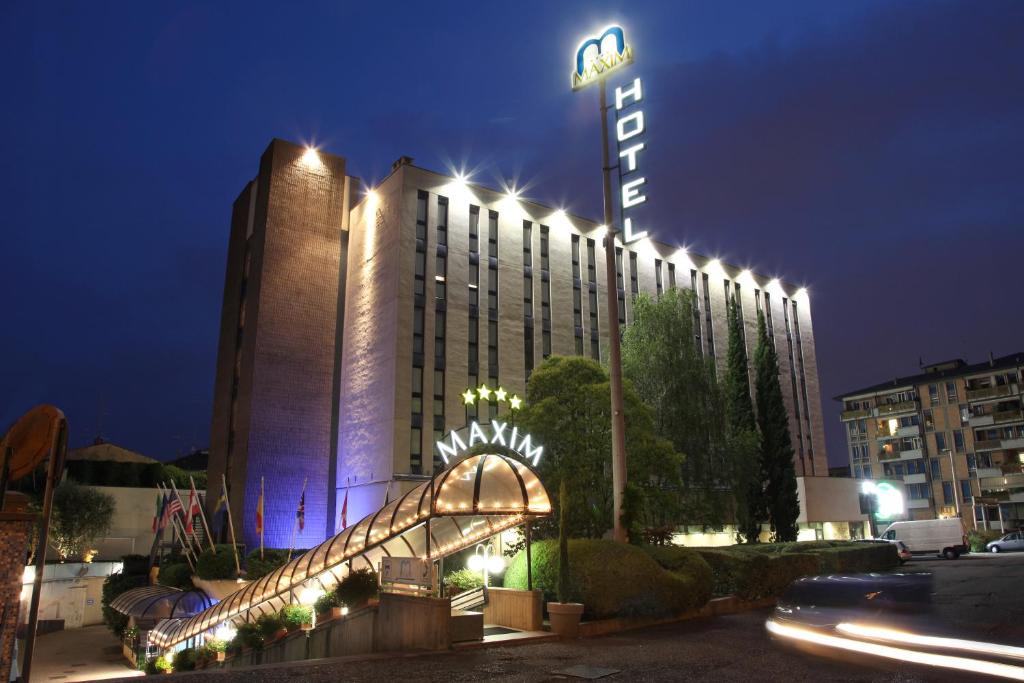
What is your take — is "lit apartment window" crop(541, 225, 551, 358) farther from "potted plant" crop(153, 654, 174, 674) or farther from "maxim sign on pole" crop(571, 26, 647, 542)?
"potted plant" crop(153, 654, 174, 674)

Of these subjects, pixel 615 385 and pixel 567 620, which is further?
pixel 615 385

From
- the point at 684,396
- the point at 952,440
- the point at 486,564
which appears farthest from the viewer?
the point at 952,440

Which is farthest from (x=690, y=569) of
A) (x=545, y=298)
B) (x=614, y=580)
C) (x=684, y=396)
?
(x=545, y=298)

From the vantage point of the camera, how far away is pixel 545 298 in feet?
150

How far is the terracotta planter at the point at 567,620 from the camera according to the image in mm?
15641

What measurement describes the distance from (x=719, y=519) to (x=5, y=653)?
33.5 metres

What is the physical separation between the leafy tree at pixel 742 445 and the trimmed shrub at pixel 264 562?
23215mm

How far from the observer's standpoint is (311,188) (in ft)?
145

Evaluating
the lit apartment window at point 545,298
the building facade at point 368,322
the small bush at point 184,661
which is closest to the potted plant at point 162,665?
the small bush at point 184,661

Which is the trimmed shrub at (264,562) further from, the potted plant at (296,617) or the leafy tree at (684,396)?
the leafy tree at (684,396)

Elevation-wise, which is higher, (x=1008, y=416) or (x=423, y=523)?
(x=1008, y=416)

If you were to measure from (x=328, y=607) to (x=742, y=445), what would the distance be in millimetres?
24930

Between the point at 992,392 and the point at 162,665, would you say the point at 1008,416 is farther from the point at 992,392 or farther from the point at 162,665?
the point at 162,665

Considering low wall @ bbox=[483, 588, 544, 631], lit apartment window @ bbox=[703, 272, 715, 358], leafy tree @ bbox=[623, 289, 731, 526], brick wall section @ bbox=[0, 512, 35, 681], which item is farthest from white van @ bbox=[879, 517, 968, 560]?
brick wall section @ bbox=[0, 512, 35, 681]
